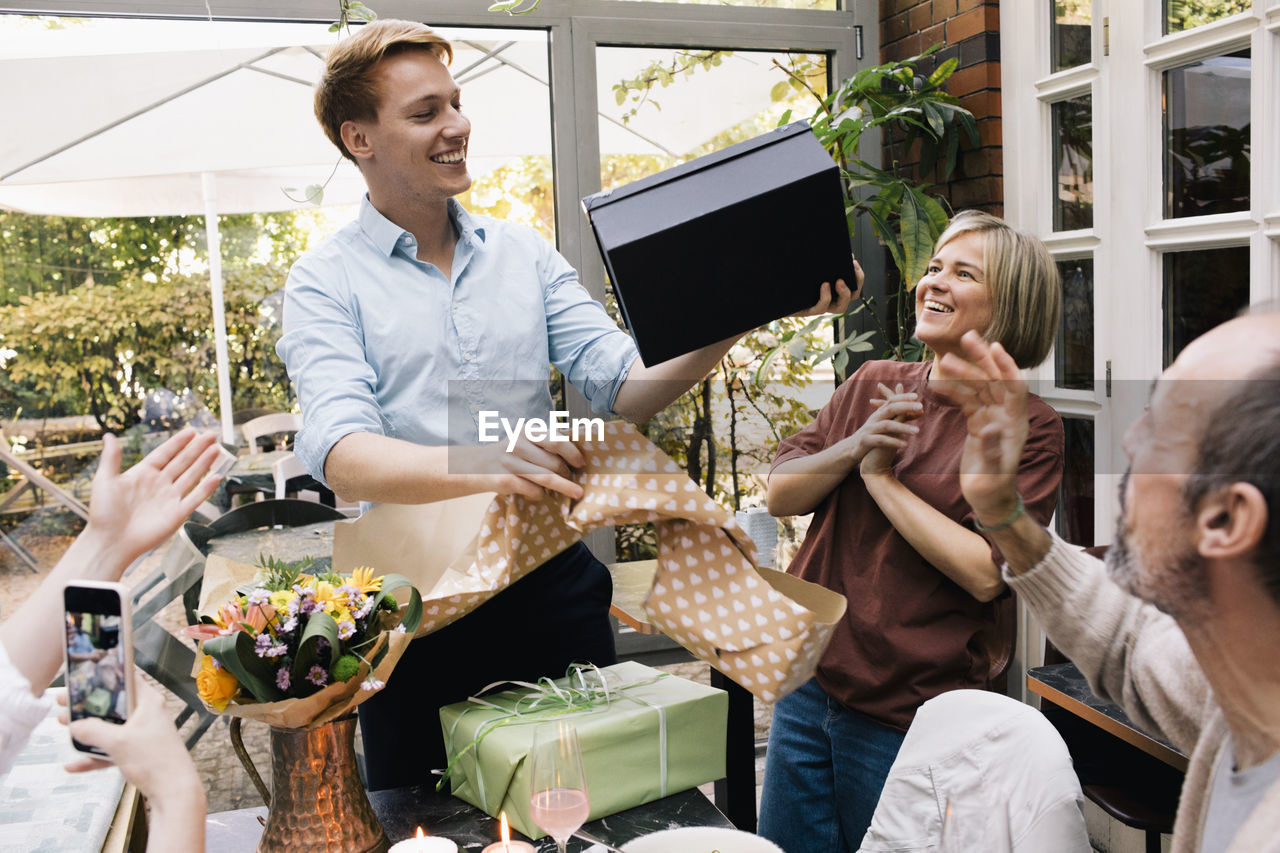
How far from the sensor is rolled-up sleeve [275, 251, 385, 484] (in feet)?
4.76

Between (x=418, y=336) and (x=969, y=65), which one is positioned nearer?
(x=418, y=336)

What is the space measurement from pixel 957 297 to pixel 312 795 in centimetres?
130

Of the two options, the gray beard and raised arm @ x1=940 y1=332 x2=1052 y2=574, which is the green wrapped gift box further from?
the gray beard

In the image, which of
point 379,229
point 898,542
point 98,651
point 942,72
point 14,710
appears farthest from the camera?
point 942,72

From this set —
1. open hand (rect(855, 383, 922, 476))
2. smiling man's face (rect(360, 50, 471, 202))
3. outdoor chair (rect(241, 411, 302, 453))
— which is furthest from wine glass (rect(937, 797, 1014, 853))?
outdoor chair (rect(241, 411, 302, 453))

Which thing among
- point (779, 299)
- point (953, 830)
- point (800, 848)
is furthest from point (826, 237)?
point (800, 848)

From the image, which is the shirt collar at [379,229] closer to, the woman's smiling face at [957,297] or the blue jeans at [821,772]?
the woman's smiling face at [957,297]

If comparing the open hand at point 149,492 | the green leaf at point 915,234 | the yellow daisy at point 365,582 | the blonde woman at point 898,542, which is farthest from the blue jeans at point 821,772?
the green leaf at point 915,234

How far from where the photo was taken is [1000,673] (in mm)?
1859

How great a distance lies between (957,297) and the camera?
1831 mm

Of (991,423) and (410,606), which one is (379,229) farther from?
(991,423)

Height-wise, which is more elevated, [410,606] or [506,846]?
[410,606]

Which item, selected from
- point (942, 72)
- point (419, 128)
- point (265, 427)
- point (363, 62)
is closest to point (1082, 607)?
point (419, 128)

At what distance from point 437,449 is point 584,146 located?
188 centimetres
